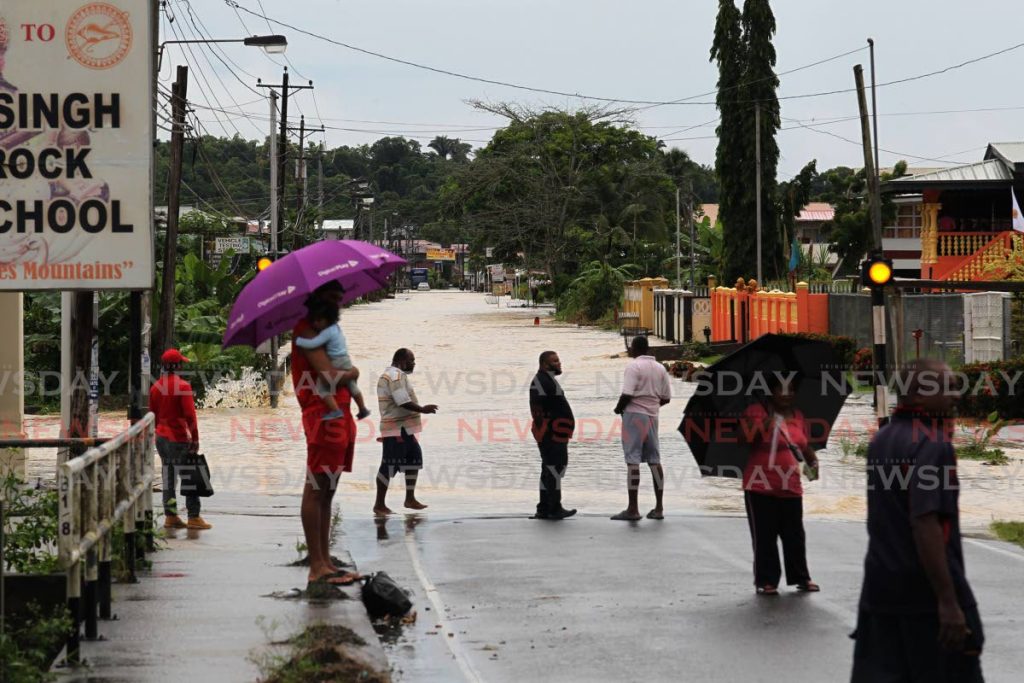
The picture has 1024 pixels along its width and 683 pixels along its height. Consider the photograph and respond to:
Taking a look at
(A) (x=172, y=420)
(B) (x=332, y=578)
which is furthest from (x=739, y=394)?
(A) (x=172, y=420)

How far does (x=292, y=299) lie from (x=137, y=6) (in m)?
2.41

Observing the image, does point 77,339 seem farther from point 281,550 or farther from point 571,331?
point 571,331

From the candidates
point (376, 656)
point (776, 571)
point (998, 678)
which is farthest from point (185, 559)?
point (998, 678)

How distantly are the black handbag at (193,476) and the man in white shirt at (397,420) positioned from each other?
2.12 m

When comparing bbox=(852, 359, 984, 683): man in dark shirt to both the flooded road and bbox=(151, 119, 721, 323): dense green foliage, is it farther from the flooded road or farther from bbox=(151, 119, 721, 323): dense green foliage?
bbox=(151, 119, 721, 323): dense green foliage

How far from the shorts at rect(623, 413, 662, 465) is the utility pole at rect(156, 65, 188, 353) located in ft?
33.8

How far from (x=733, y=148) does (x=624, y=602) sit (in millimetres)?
50045

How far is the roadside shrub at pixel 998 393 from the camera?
80.4 ft

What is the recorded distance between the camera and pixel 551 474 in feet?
46.9

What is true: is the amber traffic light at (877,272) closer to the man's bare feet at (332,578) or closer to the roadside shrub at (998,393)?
the roadside shrub at (998,393)

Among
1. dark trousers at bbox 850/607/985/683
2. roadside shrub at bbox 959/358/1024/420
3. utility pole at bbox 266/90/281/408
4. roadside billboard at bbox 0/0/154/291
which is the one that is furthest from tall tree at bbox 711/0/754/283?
dark trousers at bbox 850/607/985/683

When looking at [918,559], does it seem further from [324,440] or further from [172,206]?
[172,206]

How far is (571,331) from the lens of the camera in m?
61.1

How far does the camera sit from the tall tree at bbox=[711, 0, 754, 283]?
58.0m
